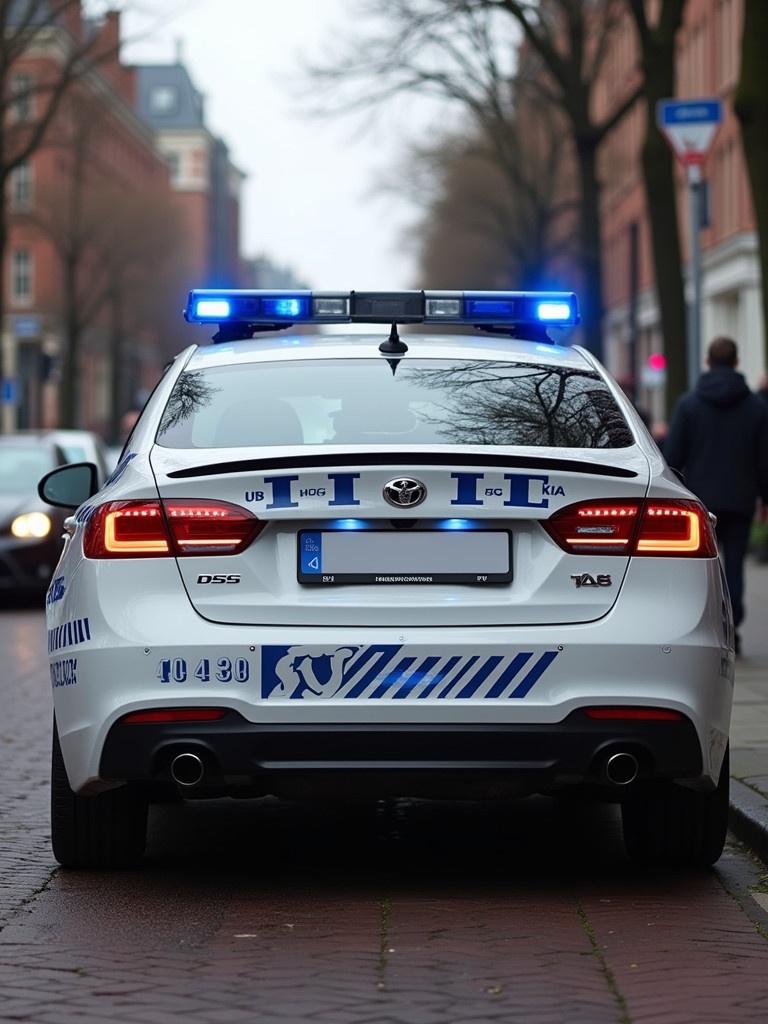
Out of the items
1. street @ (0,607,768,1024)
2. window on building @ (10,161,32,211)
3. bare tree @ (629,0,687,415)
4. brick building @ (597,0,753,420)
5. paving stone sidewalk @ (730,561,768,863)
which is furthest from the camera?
window on building @ (10,161,32,211)

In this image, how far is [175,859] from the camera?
694 centimetres

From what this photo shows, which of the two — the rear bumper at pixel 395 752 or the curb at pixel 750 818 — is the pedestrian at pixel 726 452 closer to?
the curb at pixel 750 818

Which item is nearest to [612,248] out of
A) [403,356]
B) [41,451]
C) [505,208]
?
[505,208]

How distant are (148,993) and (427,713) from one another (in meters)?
1.18

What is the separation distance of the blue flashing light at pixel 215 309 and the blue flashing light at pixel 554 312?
103 cm

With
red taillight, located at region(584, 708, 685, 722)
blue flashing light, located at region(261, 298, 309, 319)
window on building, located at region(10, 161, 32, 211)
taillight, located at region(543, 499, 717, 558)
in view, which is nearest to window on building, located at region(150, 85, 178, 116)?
window on building, located at region(10, 161, 32, 211)

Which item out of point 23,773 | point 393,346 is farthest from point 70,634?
point 23,773

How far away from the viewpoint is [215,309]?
7375 mm

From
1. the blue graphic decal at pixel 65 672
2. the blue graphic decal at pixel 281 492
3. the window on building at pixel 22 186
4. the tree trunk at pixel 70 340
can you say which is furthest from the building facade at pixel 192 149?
the blue graphic decal at pixel 281 492

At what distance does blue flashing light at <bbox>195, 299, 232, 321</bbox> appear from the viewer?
7.36 metres

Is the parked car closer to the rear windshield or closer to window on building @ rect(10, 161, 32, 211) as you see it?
the rear windshield

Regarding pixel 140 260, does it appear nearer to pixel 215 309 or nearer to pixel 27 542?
pixel 27 542

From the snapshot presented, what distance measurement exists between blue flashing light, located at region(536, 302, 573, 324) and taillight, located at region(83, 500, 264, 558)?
69.1 inches

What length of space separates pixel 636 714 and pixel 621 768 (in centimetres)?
15
